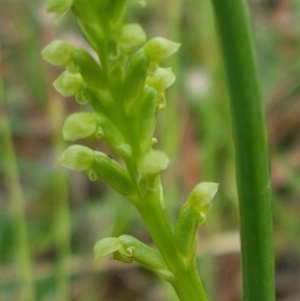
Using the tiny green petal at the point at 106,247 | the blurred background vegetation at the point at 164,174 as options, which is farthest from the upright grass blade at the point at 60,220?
the tiny green petal at the point at 106,247

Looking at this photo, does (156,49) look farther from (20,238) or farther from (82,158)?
(20,238)

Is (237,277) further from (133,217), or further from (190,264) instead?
(190,264)

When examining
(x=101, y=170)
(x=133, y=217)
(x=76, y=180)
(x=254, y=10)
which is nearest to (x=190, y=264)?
(x=101, y=170)

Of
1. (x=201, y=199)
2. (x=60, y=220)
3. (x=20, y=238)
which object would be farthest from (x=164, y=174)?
(x=201, y=199)

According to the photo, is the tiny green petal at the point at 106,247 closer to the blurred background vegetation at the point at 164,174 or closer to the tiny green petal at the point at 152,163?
the tiny green petal at the point at 152,163

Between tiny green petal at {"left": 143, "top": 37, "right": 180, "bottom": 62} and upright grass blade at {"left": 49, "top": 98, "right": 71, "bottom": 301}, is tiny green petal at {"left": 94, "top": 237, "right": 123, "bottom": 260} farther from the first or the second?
upright grass blade at {"left": 49, "top": 98, "right": 71, "bottom": 301}
